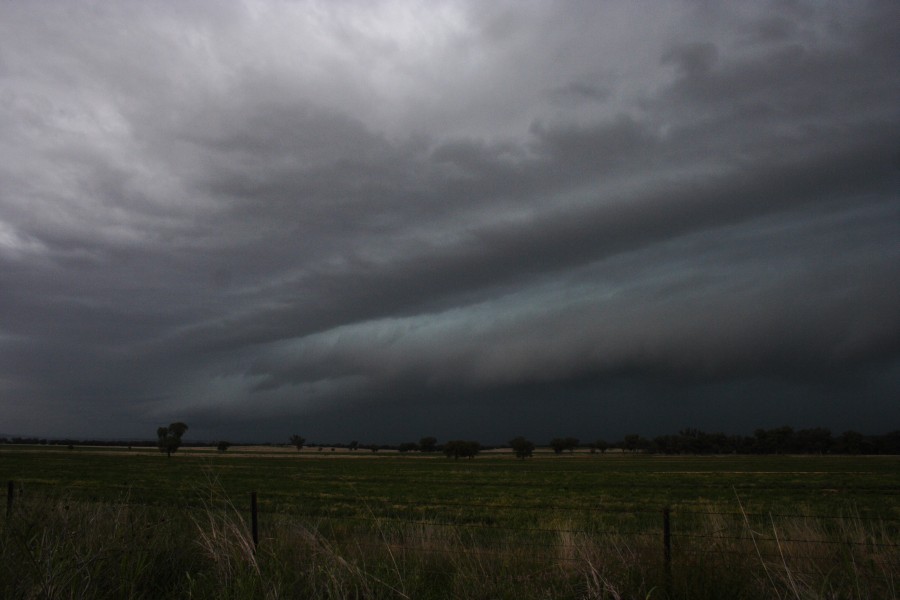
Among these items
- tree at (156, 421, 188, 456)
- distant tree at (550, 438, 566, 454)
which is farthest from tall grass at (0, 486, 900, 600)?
distant tree at (550, 438, 566, 454)

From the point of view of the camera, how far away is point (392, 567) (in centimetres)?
793

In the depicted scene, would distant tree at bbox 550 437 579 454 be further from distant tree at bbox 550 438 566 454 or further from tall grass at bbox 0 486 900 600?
tall grass at bbox 0 486 900 600

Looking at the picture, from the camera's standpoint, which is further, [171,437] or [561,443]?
[561,443]

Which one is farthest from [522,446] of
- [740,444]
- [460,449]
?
[740,444]

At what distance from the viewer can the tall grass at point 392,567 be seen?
6.29 metres

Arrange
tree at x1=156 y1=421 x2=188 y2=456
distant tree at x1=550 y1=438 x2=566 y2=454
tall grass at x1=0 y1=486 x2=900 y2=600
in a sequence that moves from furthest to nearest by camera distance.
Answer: distant tree at x1=550 y1=438 x2=566 y2=454, tree at x1=156 y1=421 x2=188 y2=456, tall grass at x1=0 y1=486 x2=900 y2=600

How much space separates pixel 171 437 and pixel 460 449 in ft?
229

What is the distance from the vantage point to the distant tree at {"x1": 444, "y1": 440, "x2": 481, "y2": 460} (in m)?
154

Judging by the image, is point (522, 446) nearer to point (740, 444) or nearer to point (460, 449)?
point (460, 449)

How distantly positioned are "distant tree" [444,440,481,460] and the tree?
65937 mm

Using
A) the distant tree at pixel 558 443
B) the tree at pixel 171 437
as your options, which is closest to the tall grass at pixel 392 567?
the tree at pixel 171 437

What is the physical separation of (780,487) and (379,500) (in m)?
32.2

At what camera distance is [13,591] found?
18.7 feet

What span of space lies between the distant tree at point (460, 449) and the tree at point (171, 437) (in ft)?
216
